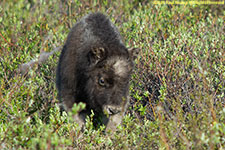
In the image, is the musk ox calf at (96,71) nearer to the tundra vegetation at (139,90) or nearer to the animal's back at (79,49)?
the animal's back at (79,49)

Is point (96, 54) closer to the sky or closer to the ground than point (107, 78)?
closer to the sky

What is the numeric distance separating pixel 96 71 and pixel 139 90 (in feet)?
4.69

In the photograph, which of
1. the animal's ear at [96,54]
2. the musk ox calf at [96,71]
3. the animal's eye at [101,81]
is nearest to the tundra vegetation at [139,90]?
the musk ox calf at [96,71]

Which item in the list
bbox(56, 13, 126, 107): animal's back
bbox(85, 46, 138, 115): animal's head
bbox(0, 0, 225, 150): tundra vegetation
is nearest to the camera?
bbox(0, 0, 225, 150): tundra vegetation

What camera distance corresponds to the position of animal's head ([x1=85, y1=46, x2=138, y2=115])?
5.35 metres

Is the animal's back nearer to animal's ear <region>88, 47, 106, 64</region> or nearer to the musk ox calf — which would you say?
the musk ox calf

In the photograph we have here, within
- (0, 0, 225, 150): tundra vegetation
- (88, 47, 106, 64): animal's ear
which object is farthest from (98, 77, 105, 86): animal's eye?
(0, 0, 225, 150): tundra vegetation

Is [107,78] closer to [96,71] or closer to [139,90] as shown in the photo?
[96,71]

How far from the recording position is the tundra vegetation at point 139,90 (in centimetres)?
428

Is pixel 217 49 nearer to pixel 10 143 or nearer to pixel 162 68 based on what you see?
pixel 162 68

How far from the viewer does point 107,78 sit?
5.45 metres

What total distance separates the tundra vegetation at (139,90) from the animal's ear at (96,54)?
79 centimetres

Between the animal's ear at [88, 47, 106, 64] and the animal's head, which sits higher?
the animal's ear at [88, 47, 106, 64]

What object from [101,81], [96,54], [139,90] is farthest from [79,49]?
[139,90]
